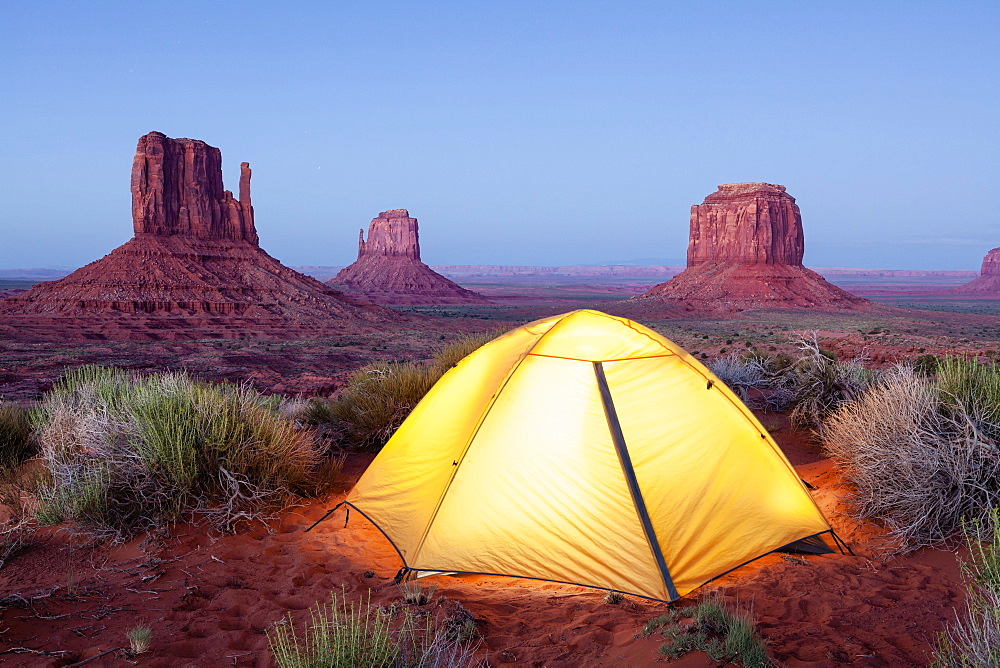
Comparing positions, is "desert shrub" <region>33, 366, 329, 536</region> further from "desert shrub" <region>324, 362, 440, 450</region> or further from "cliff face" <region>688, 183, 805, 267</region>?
"cliff face" <region>688, 183, 805, 267</region>

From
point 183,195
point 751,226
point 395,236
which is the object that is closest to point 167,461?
point 183,195

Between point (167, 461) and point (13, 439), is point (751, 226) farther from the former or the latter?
point (167, 461)

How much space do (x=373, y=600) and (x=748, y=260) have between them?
76.6m

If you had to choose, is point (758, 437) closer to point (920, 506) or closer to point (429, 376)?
point (920, 506)

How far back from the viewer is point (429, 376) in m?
9.18

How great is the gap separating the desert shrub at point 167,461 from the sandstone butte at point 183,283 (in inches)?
1320

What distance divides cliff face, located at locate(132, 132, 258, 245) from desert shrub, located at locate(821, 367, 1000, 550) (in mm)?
56107

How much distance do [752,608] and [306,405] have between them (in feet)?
24.2

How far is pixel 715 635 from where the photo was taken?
3641 millimetres

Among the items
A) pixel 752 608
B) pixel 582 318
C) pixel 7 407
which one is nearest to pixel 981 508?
pixel 752 608

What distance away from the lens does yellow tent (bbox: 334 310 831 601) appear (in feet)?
15.1

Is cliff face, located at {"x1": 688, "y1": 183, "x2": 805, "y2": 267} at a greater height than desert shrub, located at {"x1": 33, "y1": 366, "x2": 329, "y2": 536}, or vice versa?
cliff face, located at {"x1": 688, "y1": 183, "x2": 805, "y2": 267}

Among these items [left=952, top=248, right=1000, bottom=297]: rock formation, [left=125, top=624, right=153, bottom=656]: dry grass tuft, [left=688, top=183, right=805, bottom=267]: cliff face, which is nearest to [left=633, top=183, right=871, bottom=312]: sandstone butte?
[left=688, top=183, right=805, bottom=267]: cliff face

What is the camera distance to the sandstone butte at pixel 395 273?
→ 319ft
